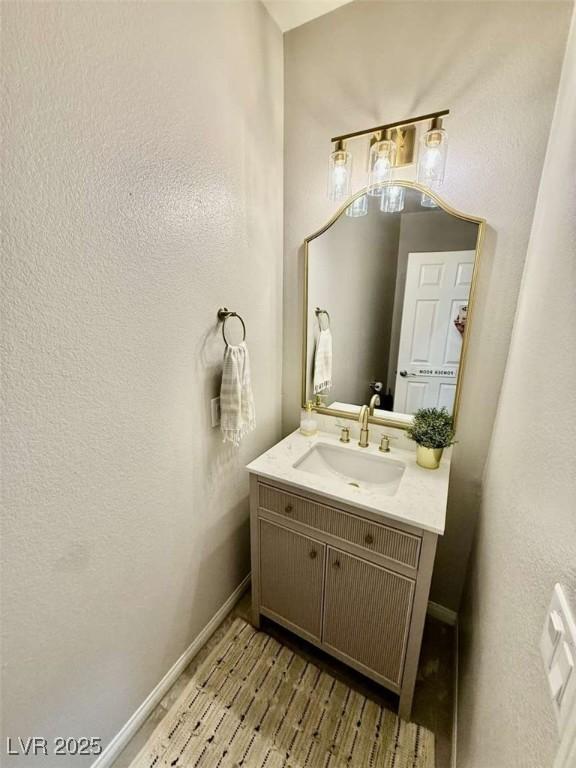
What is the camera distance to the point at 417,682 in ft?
4.35

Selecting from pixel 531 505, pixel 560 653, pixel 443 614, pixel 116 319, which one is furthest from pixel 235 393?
pixel 443 614

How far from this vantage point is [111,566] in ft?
3.18

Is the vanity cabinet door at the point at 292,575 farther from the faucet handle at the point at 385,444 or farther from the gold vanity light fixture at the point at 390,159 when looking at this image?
the gold vanity light fixture at the point at 390,159

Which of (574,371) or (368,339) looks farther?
(368,339)

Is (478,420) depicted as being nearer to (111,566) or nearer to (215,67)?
(111,566)

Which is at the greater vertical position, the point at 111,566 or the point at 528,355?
the point at 528,355

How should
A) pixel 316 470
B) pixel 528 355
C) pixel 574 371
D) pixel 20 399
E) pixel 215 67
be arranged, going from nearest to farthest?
pixel 574 371
pixel 20 399
pixel 528 355
pixel 215 67
pixel 316 470

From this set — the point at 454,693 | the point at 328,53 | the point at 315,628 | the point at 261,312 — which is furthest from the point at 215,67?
the point at 454,693

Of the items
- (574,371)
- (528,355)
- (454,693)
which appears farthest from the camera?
(454,693)

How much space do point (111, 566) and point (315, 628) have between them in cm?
89

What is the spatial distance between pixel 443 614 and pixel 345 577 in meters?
0.79

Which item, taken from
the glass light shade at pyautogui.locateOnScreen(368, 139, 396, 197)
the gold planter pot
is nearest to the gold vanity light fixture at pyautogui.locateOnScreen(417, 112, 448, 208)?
the glass light shade at pyautogui.locateOnScreen(368, 139, 396, 197)

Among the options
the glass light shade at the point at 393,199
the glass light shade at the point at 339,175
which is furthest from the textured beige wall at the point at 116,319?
the glass light shade at the point at 393,199

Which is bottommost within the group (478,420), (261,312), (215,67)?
(478,420)
